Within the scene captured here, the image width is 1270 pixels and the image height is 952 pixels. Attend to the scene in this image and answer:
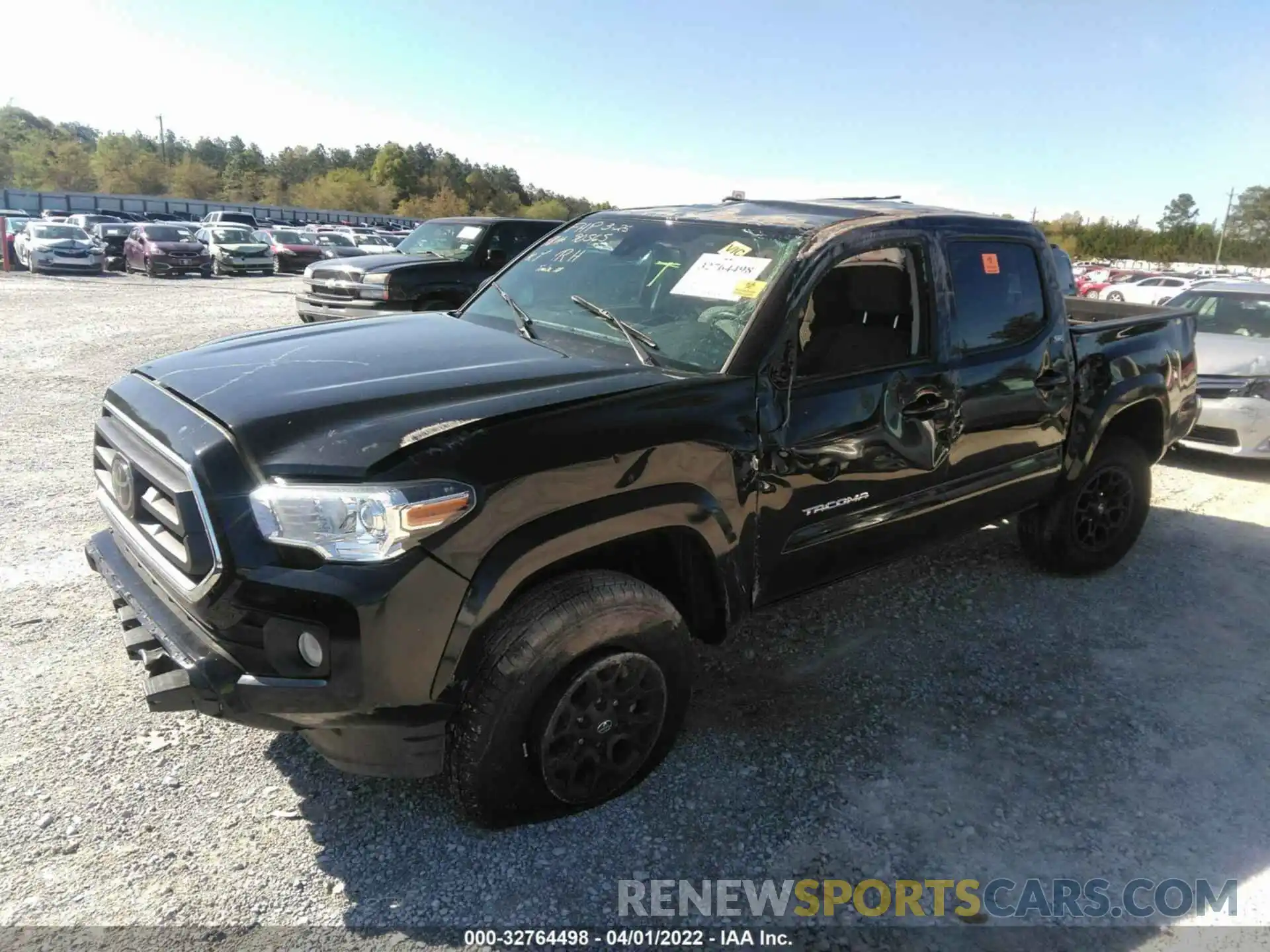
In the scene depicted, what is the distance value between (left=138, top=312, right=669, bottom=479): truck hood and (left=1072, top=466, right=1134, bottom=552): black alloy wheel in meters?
3.07

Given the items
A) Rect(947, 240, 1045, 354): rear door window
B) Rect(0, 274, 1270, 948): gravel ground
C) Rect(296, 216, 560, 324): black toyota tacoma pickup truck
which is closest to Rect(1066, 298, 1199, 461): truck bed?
Rect(947, 240, 1045, 354): rear door window

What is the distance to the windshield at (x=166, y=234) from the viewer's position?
23750 mm

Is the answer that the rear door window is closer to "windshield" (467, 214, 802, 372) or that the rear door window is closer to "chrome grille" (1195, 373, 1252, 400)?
"windshield" (467, 214, 802, 372)

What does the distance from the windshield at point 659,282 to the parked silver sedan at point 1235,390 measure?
5552 mm

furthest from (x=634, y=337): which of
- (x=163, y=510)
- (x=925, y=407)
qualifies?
(x=163, y=510)

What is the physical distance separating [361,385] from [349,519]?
0.62 m

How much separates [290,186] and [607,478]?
323 feet

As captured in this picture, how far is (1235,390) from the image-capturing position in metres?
7.30

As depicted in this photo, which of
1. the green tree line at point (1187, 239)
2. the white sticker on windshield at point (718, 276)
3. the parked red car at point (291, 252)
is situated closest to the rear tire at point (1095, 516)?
the white sticker on windshield at point (718, 276)

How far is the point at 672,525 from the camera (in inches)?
103

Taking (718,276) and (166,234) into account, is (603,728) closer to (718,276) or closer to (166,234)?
(718,276)

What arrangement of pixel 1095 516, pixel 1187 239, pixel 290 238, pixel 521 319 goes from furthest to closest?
pixel 1187 239, pixel 290 238, pixel 1095 516, pixel 521 319

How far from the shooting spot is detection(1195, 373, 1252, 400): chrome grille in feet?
24.0

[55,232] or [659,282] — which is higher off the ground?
[55,232]
